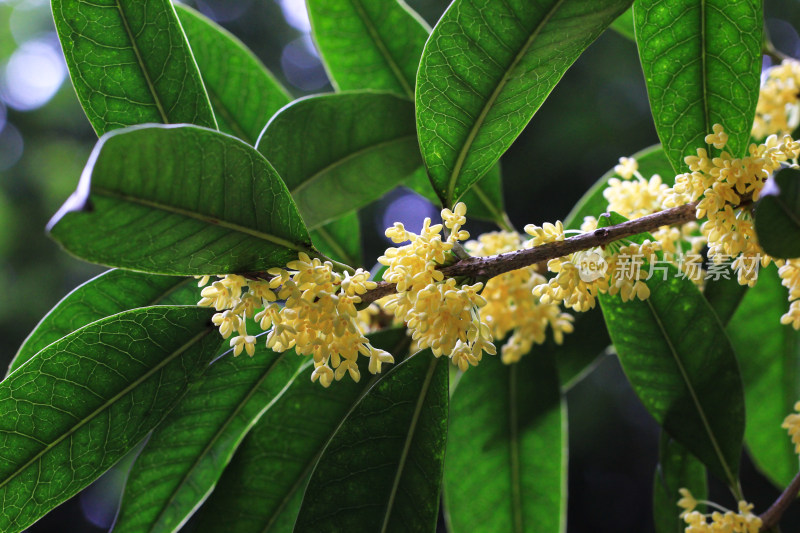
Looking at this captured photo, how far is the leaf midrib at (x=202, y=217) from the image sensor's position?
2.07 ft

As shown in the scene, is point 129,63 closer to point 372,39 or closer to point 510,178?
point 372,39

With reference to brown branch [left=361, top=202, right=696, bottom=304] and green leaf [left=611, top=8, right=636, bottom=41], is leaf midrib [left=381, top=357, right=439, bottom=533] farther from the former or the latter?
green leaf [left=611, top=8, right=636, bottom=41]

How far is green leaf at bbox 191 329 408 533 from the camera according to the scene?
1.13 m

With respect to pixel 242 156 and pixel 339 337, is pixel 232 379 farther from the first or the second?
pixel 242 156

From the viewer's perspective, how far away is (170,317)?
91cm

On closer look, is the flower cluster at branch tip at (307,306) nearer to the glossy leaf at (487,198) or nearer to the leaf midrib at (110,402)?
the leaf midrib at (110,402)

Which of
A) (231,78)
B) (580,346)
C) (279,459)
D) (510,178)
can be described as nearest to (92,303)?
(279,459)

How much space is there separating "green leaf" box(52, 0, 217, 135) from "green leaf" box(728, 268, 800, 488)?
4.00 feet

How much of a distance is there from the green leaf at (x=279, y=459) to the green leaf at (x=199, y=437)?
32 millimetres

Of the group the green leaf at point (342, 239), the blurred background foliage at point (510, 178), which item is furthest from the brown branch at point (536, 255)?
the blurred background foliage at point (510, 178)

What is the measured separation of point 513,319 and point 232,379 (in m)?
0.50

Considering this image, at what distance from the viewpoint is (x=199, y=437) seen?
3.76 ft

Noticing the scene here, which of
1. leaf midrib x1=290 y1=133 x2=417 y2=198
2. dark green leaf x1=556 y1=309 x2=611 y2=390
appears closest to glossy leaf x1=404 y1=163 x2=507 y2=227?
leaf midrib x1=290 y1=133 x2=417 y2=198

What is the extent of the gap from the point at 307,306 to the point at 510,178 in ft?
15.4
